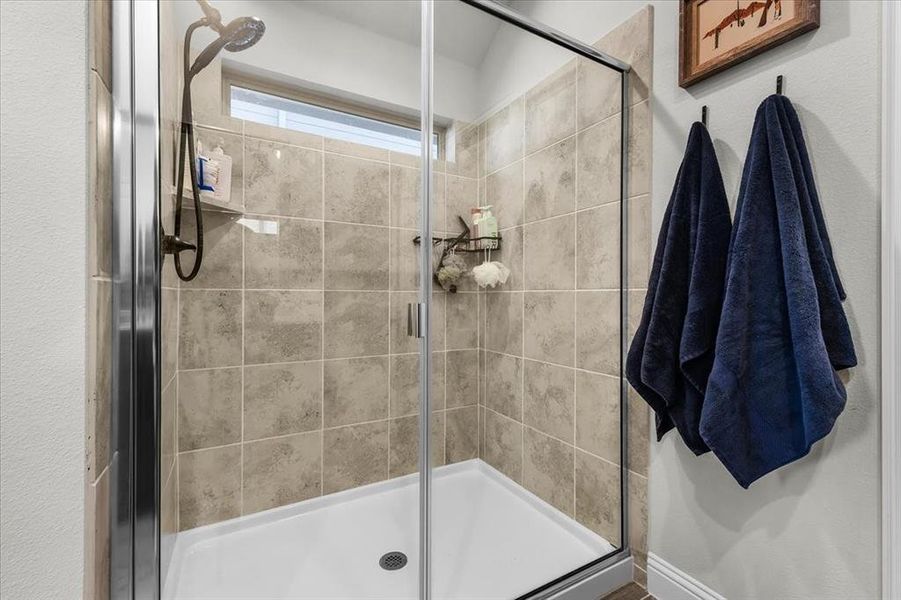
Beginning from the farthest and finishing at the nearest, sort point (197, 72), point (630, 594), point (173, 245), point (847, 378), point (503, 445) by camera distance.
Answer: point (503, 445), point (630, 594), point (197, 72), point (173, 245), point (847, 378)

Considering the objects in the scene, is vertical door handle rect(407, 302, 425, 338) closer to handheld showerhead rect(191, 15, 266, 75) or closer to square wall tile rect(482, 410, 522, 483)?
square wall tile rect(482, 410, 522, 483)

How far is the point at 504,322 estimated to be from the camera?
1596 mm

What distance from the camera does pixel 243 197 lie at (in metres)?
1.33

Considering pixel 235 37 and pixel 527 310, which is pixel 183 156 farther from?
pixel 527 310

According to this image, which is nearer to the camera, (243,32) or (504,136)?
(243,32)

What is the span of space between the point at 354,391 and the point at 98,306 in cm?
94

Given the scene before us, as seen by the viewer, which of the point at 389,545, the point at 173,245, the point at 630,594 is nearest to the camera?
the point at 173,245

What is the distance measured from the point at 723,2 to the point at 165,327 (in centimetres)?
164

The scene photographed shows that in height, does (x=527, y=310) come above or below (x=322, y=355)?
above

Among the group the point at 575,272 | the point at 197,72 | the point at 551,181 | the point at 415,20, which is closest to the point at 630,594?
the point at 575,272

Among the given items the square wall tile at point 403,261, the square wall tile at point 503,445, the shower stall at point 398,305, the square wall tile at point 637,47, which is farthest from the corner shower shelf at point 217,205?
the square wall tile at point 637,47

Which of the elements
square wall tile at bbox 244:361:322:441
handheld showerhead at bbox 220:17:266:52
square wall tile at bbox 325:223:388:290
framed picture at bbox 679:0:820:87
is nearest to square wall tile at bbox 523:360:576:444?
square wall tile at bbox 325:223:388:290

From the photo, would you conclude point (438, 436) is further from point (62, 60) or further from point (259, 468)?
point (62, 60)

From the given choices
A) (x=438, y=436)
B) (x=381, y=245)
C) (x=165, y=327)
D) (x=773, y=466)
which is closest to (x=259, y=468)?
(x=438, y=436)
